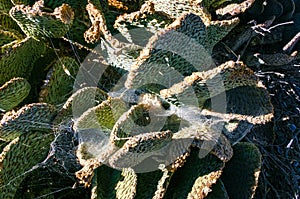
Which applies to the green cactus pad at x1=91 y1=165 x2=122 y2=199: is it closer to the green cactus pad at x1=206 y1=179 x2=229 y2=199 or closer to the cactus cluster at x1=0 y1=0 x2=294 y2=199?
the cactus cluster at x1=0 y1=0 x2=294 y2=199

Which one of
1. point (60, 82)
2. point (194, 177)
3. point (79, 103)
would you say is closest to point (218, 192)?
point (194, 177)

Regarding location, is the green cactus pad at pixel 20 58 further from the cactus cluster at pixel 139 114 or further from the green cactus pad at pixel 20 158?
the green cactus pad at pixel 20 158

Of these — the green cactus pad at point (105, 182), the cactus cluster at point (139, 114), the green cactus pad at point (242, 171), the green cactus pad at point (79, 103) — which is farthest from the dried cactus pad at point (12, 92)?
the green cactus pad at point (242, 171)

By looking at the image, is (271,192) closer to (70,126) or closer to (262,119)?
(262,119)

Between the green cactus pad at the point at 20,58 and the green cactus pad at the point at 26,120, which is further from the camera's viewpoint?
the green cactus pad at the point at 20,58

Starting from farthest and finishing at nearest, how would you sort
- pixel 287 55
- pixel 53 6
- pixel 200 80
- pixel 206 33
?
pixel 287 55, pixel 53 6, pixel 206 33, pixel 200 80

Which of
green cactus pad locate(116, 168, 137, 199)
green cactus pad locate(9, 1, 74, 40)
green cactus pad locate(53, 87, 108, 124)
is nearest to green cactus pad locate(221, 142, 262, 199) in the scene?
green cactus pad locate(116, 168, 137, 199)

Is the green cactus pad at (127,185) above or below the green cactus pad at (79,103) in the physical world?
below

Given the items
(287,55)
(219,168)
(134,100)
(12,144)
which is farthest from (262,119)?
(12,144)
